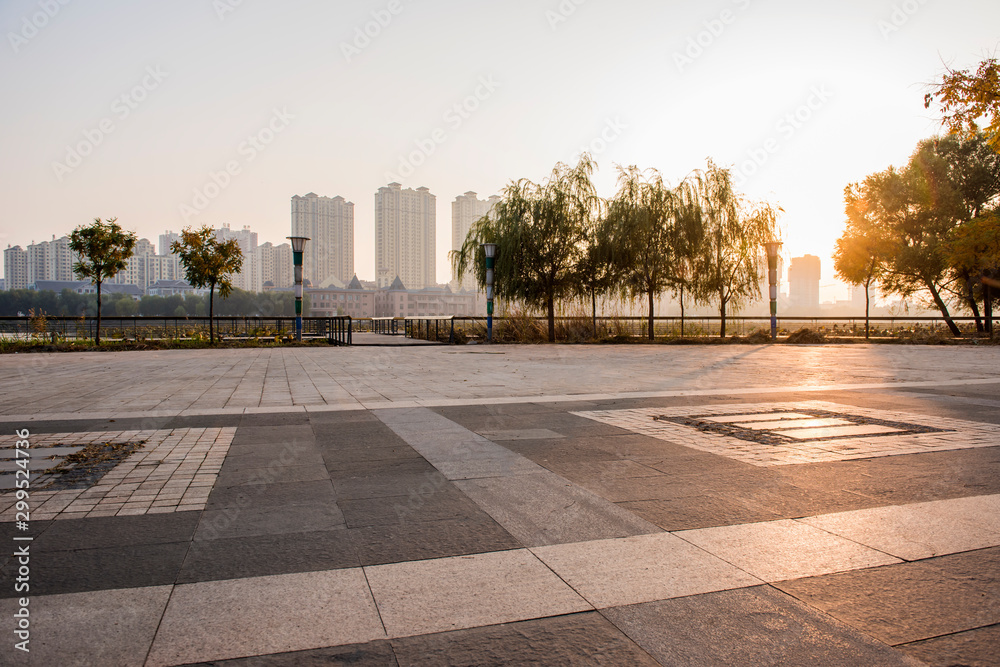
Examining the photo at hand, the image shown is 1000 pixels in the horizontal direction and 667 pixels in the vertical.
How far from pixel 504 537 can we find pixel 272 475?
1.89m

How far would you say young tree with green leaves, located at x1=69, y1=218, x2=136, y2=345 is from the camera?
776 inches

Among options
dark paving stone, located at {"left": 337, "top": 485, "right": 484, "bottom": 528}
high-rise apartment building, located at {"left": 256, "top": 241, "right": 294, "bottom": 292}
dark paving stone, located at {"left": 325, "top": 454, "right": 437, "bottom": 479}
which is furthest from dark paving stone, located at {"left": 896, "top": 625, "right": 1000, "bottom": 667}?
high-rise apartment building, located at {"left": 256, "top": 241, "right": 294, "bottom": 292}

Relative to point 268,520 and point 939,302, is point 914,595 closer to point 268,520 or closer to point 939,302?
point 268,520

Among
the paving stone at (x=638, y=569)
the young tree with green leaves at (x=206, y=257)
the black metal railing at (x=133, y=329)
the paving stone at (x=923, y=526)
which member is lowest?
the paving stone at (x=638, y=569)

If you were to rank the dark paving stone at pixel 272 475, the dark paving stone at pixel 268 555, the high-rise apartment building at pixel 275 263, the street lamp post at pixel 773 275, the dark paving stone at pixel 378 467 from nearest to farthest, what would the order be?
the dark paving stone at pixel 268 555 → the dark paving stone at pixel 272 475 → the dark paving stone at pixel 378 467 → the street lamp post at pixel 773 275 → the high-rise apartment building at pixel 275 263

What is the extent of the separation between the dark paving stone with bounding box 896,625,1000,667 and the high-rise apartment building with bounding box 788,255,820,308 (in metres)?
66.9

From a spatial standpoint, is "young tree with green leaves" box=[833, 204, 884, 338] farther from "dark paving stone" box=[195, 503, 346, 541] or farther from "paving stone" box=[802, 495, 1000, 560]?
"dark paving stone" box=[195, 503, 346, 541]

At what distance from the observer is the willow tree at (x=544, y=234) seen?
24469 millimetres

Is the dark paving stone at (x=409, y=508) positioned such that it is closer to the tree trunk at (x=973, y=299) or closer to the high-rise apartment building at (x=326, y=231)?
the tree trunk at (x=973, y=299)

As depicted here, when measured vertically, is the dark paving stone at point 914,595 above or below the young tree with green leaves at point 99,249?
below

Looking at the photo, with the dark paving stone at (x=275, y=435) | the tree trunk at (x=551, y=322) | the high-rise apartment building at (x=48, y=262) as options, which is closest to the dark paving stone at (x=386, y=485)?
the dark paving stone at (x=275, y=435)

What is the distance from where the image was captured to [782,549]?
279 centimetres

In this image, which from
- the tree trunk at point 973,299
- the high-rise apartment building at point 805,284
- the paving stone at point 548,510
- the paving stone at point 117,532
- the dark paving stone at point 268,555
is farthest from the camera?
the high-rise apartment building at point 805,284

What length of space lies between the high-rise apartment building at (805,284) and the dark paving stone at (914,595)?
66257 mm
